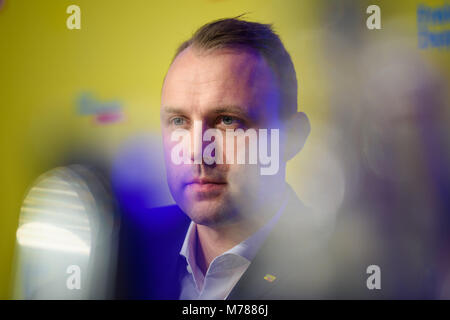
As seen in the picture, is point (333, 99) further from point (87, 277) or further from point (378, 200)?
point (87, 277)

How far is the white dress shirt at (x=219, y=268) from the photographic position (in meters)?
2.12

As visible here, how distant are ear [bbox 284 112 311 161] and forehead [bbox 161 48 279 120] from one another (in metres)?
0.12

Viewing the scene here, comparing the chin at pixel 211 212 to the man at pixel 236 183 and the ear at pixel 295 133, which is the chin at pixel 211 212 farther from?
the ear at pixel 295 133

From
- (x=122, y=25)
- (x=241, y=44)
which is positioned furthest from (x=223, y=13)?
(x=122, y=25)

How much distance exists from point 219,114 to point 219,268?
0.73m

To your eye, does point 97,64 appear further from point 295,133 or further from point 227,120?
point 295,133

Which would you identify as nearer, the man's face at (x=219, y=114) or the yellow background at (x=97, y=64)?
the man's face at (x=219, y=114)

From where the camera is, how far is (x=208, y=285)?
2.14 m

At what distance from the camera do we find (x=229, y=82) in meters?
2.07

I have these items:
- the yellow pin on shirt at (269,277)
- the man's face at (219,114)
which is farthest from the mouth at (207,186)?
the yellow pin on shirt at (269,277)

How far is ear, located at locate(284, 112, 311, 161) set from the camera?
214 centimetres

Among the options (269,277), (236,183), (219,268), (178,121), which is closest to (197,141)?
(178,121)

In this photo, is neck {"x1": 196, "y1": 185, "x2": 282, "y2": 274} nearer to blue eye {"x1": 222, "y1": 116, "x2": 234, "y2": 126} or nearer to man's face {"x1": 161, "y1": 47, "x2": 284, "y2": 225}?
man's face {"x1": 161, "y1": 47, "x2": 284, "y2": 225}

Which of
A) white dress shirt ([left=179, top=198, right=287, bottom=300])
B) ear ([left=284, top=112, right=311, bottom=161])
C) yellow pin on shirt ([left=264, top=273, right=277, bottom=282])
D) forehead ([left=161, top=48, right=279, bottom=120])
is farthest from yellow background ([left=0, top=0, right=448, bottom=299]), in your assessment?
yellow pin on shirt ([left=264, top=273, right=277, bottom=282])
